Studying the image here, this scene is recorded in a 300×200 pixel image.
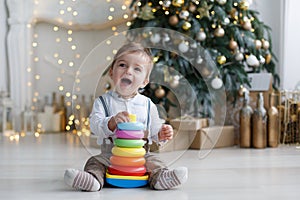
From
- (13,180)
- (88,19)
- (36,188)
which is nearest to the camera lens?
(36,188)

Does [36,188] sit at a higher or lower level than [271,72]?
lower

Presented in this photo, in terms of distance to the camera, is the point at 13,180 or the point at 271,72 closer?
the point at 13,180

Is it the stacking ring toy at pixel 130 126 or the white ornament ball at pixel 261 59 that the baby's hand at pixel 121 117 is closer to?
the stacking ring toy at pixel 130 126

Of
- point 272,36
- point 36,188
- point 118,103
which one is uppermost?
point 272,36

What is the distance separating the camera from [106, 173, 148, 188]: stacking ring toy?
1668 mm

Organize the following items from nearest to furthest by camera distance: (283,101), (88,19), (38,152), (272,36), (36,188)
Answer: (36,188)
(38,152)
(283,101)
(272,36)
(88,19)

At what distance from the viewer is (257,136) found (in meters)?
2.71

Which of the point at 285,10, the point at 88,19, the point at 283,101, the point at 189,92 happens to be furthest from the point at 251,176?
the point at 88,19

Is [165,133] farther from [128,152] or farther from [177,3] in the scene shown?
[177,3]

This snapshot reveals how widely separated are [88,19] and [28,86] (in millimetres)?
636

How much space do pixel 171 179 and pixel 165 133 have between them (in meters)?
0.16

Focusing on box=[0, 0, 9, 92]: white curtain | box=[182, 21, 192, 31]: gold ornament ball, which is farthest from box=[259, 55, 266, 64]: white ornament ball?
box=[0, 0, 9, 92]: white curtain

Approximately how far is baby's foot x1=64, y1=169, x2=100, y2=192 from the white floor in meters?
0.02

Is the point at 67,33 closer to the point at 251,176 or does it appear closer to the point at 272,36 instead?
the point at 272,36
